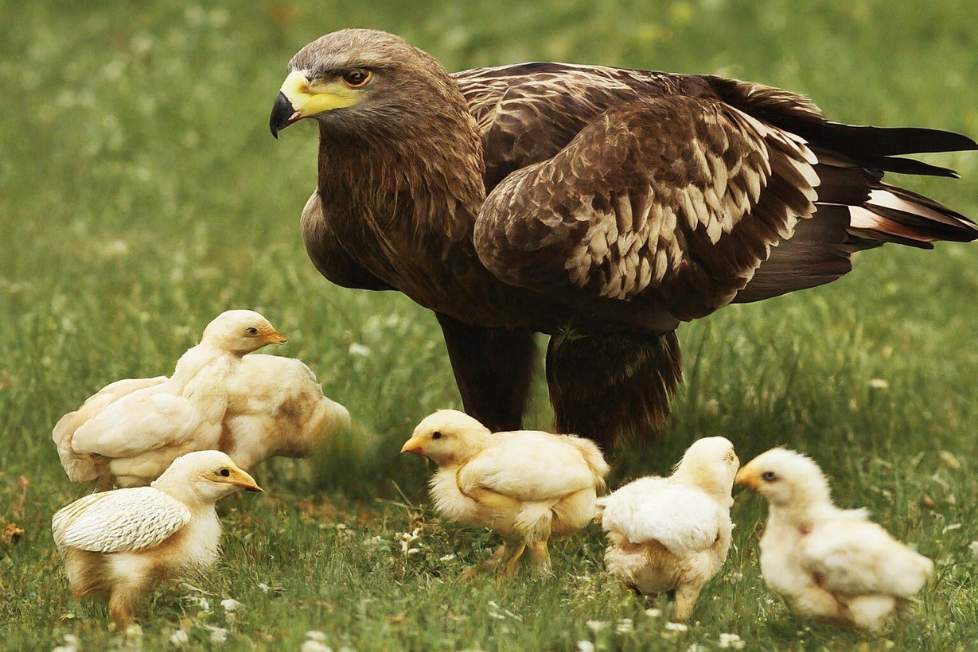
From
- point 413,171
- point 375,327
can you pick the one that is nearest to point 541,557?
point 413,171

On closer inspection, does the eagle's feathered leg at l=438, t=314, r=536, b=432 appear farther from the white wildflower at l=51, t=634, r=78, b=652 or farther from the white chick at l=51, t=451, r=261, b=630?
the white wildflower at l=51, t=634, r=78, b=652

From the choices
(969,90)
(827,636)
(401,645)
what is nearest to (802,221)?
(827,636)

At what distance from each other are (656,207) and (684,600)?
1.39 m

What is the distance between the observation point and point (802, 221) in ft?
19.7

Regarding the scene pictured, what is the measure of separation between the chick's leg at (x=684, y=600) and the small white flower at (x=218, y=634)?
1.25 metres

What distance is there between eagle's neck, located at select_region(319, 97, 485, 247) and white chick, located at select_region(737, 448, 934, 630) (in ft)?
4.35

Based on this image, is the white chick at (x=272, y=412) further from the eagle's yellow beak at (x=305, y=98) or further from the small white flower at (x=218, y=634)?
the small white flower at (x=218, y=634)

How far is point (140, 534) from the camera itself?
4602 millimetres

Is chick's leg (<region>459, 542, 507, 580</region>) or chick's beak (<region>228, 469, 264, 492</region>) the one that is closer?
chick's beak (<region>228, 469, 264, 492</region>)

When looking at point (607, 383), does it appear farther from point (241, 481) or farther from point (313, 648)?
point (313, 648)

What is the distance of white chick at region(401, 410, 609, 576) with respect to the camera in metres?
4.91

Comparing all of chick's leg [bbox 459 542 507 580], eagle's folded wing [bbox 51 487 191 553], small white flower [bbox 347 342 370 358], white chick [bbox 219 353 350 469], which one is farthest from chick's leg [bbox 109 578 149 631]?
small white flower [bbox 347 342 370 358]

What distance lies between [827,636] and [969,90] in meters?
6.12

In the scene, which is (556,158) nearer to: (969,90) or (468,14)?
(969,90)
